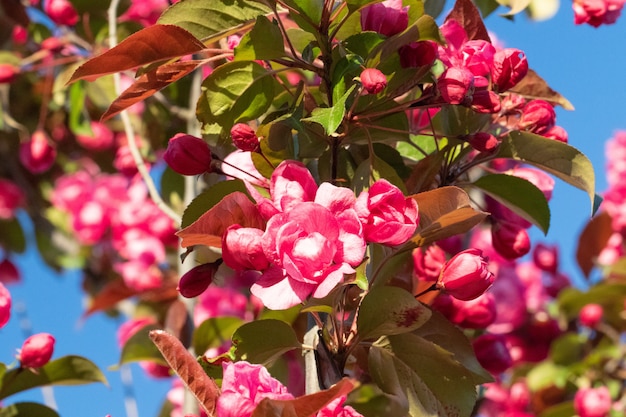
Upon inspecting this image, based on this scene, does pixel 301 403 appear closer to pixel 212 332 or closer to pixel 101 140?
pixel 212 332

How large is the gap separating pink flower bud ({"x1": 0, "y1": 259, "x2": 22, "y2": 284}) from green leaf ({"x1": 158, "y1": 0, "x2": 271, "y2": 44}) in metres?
2.40

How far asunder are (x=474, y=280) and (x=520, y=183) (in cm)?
26

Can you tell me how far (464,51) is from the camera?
105cm

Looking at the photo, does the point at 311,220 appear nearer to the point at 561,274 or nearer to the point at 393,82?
the point at 393,82

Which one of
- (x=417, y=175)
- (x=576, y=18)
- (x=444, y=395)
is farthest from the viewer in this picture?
(x=576, y=18)

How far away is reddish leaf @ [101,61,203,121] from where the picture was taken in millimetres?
1007

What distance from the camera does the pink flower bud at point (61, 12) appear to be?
2.06 metres

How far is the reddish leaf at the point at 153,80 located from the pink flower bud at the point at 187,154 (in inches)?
3.0

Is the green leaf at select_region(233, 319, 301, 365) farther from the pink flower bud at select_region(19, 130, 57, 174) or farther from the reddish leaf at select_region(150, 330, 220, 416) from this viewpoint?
the pink flower bud at select_region(19, 130, 57, 174)

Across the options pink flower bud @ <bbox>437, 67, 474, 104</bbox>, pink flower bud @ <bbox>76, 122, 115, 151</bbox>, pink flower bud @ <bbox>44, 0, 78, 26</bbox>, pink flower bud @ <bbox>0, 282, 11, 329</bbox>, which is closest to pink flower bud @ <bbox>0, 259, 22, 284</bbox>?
pink flower bud @ <bbox>76, 122, 115, 151</bbox>

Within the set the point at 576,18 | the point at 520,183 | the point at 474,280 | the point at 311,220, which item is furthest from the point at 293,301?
the point at 576,18

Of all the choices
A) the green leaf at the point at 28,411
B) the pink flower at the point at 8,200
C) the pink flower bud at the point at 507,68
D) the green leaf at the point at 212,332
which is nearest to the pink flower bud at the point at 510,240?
the pink flower bud at the point at 507,68

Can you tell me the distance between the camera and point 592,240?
9.09 ft

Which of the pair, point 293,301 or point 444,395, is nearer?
point 293,301
